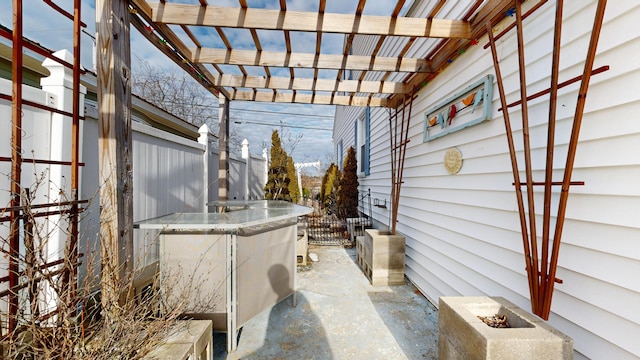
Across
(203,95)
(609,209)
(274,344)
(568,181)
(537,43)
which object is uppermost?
(203,95)

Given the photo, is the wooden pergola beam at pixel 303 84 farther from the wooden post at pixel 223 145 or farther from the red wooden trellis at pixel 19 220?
the red wooden trellis at pixel 19 220

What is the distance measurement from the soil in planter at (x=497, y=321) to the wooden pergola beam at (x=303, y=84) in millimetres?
3140

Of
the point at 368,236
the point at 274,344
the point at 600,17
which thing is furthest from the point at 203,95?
the point at 600,17

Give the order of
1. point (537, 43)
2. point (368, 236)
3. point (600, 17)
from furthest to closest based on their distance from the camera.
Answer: point (368, 236) → point (537, 43) → point (600, 17)

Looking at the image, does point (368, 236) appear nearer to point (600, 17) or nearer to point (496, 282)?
point (496, 282)

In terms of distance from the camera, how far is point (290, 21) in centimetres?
233

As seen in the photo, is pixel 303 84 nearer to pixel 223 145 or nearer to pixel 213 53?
pixel 213 53

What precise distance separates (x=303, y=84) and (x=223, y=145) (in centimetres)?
177

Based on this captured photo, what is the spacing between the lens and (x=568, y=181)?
1468 mm

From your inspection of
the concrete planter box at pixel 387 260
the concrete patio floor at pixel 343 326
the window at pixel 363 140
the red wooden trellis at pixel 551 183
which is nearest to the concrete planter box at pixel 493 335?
the red wooden trellis at pixel 551 183

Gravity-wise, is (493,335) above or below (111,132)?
below

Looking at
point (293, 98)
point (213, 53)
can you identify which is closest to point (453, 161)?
point (293, 98)

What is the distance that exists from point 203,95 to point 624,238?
1548 centimetres

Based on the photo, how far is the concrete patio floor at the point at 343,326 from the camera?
92.2 inches
